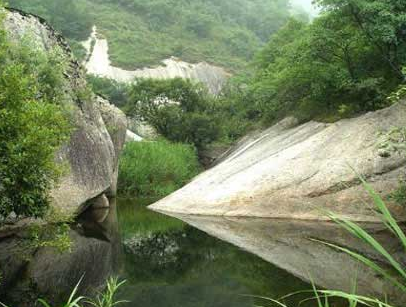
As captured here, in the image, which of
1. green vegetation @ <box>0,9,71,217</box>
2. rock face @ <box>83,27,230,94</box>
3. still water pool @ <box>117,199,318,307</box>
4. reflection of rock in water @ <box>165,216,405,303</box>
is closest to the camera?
still water pool @ <box>117,199,318,307</box>

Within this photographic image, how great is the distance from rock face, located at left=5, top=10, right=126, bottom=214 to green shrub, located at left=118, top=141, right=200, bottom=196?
20.8 feet

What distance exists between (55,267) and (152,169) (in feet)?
72.0

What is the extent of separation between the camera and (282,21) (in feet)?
346

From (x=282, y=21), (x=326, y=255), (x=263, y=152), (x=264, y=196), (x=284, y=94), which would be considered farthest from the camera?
(x=282, y=21)

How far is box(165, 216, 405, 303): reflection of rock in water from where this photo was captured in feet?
29.4

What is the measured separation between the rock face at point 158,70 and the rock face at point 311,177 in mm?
41647

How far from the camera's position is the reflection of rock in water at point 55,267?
9.10 metres

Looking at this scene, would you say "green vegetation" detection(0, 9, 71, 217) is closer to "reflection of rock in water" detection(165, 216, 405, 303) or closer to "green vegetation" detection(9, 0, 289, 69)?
"reflection of rock in water" detection(165, 216, 405, 303)

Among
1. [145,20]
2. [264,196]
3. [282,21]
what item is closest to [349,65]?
[264,196]

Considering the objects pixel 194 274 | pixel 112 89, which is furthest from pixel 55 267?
pixel 112 89

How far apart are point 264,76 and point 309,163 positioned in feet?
50.9

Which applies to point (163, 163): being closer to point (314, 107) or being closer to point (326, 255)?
point (314, 107)

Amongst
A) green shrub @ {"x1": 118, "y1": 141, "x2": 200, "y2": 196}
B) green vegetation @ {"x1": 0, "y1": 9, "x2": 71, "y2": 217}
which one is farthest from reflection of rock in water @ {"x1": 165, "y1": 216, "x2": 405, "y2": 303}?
green shrub @ {"x1": 118, "y1": 141, "x2": 200, "y2": 196}

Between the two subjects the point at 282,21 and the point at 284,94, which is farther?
the point at 282,21
